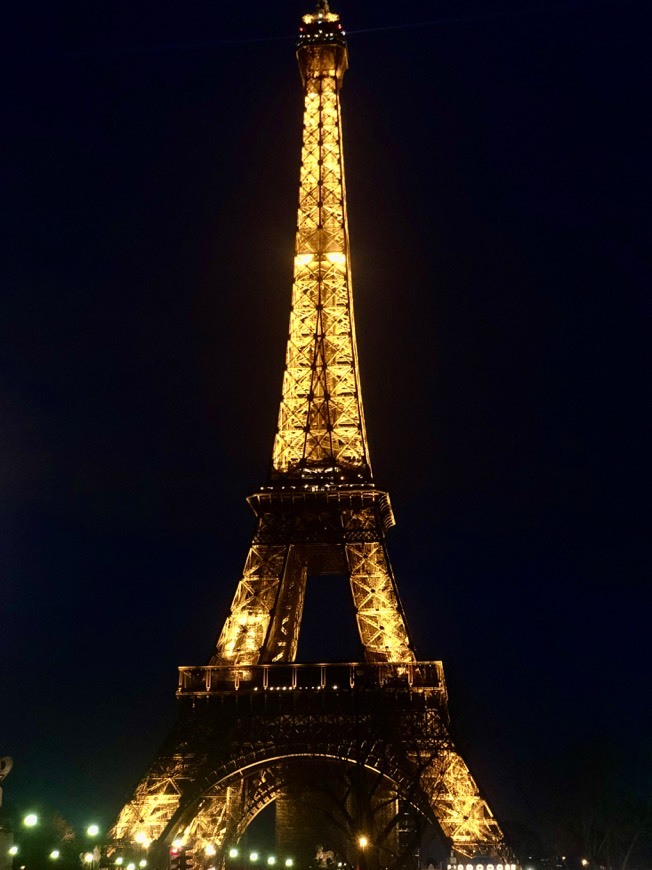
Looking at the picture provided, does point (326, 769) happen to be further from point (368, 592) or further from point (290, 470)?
point (290, 470)

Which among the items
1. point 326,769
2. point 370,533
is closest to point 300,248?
point 370,533

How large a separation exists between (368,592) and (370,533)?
313 centimetres

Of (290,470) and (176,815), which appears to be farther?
(290,470)

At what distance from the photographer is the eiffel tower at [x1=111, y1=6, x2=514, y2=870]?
43.4 meters

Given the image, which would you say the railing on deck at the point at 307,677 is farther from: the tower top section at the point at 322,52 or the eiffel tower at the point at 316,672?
the tower top section at the point at 322,52

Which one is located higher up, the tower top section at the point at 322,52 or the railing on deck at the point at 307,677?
the tower top section at the point at 322,52

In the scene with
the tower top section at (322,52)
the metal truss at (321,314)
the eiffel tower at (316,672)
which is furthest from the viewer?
the tower top section at (322,52)

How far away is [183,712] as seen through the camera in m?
46.9

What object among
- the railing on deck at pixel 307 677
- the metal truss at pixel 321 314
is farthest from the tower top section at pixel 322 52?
the railing on deck at pixel 307 677

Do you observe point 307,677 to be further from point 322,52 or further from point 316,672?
point 322,52

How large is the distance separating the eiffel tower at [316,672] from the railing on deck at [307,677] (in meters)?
0.07

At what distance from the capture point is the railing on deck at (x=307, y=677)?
46281 millimetres

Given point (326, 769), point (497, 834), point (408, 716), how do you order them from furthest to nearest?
point (326, 769)
point (408, 716)
point (497, 834)

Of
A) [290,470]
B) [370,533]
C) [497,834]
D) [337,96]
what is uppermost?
[337,96]
